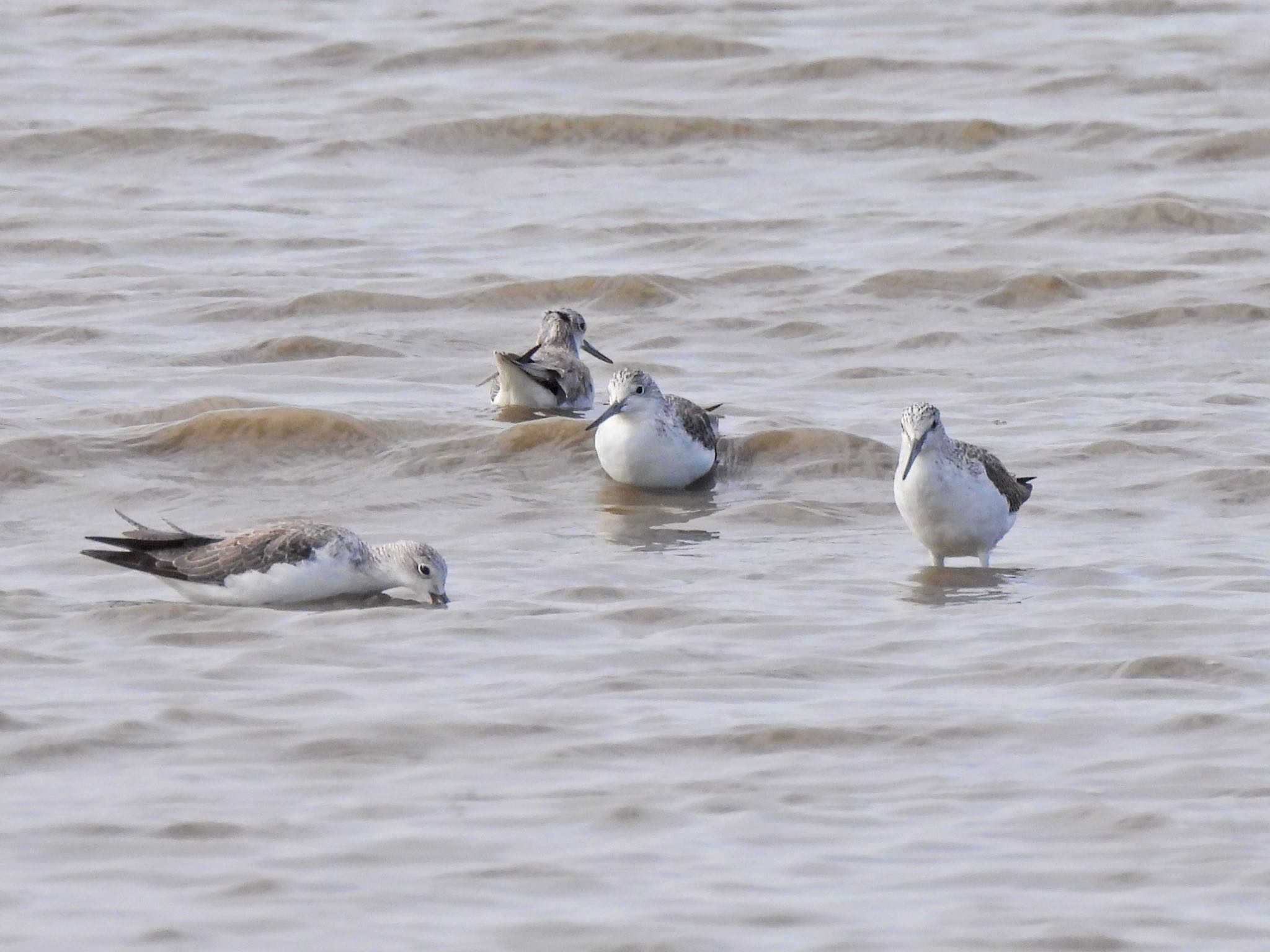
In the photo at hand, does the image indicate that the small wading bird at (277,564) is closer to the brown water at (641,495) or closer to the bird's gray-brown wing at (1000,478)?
the brown water at (641,495)

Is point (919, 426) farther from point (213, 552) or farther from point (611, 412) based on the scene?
point (213, 552)

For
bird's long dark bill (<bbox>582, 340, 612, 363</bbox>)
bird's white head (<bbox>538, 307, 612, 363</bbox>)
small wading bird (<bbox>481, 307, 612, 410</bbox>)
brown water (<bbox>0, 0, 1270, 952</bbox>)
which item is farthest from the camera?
bird's long dark bill (<bbox>582, 340, 612, 363</bbox>)

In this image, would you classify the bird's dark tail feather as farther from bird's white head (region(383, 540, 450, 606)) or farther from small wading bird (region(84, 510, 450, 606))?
bird's white head (region(383, 540, 450, 606))

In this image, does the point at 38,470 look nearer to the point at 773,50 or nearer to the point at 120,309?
the point at 120,309

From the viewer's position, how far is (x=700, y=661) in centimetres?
892

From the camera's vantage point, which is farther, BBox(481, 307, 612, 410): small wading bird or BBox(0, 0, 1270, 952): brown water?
BBox(481, 307, 612, 410): small wading bird

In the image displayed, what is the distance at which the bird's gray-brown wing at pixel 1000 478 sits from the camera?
1091 centimetres

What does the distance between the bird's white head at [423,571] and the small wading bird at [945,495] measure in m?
2.08

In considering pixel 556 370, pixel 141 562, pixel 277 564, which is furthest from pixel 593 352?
pixel 141 562

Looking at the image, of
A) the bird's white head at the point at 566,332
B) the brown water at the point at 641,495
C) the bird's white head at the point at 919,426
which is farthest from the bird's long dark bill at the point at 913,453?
the bird's white head at the point at 566,332

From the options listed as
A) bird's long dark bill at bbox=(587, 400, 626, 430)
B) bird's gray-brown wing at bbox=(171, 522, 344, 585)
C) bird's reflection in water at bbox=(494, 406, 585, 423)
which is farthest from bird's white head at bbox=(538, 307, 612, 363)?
bird's gray-brown wing at bbox=(171, 522, 344, 585)

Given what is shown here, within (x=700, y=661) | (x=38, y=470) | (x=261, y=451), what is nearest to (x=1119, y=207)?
(x=261, y=451)

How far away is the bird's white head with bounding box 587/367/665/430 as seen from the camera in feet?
40.8

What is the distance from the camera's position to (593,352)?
1499 centimetres
